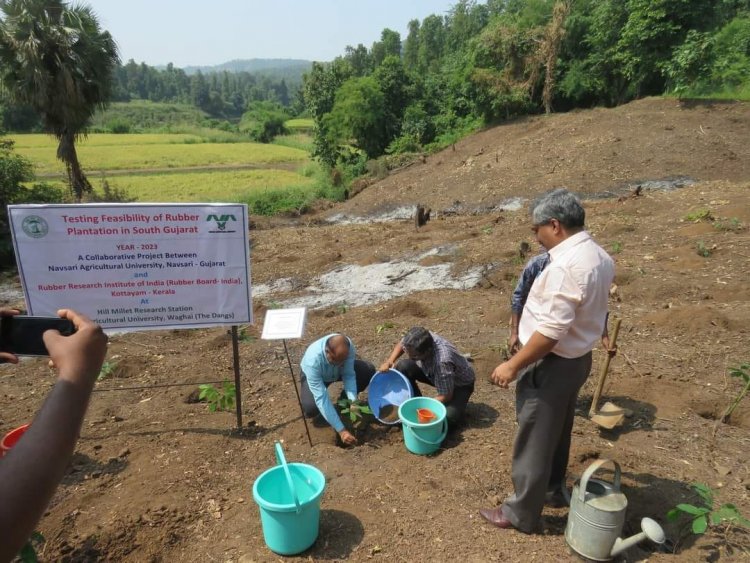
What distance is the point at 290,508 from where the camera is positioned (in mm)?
2422

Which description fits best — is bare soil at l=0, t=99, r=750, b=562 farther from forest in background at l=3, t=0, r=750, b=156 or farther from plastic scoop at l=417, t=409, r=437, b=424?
forest in background at l=3, t=0, r=750, b=156

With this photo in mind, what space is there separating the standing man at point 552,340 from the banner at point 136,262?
6.88 ft

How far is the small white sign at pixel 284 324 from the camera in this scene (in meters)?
3.42

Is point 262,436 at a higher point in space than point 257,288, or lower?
higher

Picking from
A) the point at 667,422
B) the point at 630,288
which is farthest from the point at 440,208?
the point at 667,422

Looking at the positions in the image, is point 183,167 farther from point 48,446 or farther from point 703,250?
point 48,446

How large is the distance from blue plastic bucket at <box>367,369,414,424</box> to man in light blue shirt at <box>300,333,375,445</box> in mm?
178

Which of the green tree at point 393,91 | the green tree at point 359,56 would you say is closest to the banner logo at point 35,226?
the green tree at point 393,91

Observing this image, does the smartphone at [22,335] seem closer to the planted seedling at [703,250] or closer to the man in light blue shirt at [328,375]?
the man in light blue shirt at [328,375]

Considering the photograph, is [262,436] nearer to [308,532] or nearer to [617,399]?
[308,532]

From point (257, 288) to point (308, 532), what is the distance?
681 cm

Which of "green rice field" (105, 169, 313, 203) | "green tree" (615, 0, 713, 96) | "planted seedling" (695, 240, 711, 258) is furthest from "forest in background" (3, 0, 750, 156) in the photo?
"planted seedling" (695, 240, 711, 258)

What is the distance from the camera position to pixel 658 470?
9.78 feet

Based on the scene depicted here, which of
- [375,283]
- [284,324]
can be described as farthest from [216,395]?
[375,283]
